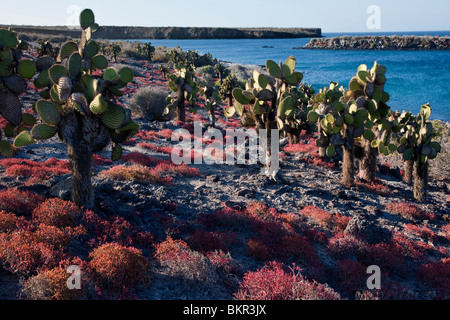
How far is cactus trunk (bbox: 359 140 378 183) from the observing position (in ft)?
43.5

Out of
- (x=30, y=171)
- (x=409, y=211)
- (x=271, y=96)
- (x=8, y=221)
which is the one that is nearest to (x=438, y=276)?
(x=409, y=211)

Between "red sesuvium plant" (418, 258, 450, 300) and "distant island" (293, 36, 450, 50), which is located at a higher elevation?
"distant island" (293, 36, 450, 50)

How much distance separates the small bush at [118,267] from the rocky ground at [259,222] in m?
0.24

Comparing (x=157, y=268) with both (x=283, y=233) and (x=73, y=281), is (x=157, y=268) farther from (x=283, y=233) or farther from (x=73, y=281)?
(x=283, y=233)

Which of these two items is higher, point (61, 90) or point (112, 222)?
point (61, 90)

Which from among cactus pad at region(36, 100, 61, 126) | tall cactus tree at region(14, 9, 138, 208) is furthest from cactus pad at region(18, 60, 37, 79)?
cactus pad at region(36, 100, 61, 126)

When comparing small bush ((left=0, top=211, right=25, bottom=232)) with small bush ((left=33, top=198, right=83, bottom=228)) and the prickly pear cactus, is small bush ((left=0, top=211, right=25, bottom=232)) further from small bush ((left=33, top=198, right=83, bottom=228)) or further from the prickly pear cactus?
the prickly pear cactus

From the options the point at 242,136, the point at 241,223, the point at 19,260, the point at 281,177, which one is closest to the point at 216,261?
the point at 241,223

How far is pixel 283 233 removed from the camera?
8047 mm

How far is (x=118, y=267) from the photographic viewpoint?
537 centimetres

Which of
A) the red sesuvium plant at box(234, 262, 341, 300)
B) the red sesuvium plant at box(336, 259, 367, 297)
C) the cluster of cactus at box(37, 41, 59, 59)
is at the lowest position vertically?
the red sesuvium plant at box(336, 259, 367, 297)

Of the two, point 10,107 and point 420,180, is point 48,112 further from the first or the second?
point 420,180

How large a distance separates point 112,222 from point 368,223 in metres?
6.54

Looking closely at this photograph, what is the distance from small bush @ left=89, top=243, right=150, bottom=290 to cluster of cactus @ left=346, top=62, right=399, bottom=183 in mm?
9978
